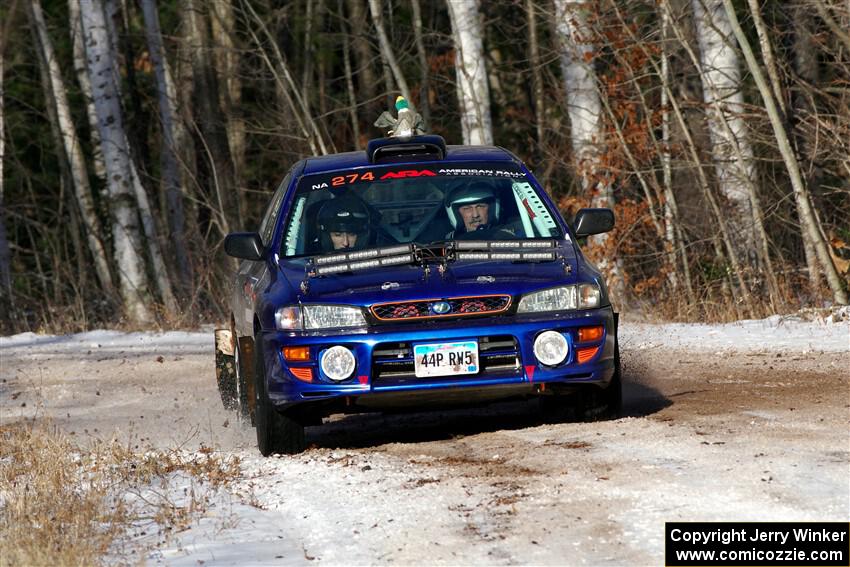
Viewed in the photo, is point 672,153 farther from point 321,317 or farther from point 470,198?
point 321,317

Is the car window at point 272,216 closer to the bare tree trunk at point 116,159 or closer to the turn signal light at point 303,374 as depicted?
the turn signal light at point 303,374

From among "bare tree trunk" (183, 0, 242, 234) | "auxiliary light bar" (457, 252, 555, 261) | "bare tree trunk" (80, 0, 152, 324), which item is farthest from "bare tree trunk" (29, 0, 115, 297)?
"auxiliary light bar" (457, 252, 555, 261)

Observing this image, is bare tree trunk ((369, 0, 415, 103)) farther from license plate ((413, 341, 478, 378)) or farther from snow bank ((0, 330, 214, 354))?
license plate ((413, 341, 478, 378))

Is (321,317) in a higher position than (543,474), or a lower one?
higher

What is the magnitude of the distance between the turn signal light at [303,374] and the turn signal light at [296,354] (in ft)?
0.18

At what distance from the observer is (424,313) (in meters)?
8.08

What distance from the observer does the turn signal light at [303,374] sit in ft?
26.7

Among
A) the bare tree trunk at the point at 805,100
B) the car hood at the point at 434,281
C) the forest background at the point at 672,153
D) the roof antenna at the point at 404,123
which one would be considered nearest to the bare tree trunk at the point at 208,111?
the forest background at the point at 672,153

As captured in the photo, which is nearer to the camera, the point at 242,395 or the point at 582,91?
the point at 242,395

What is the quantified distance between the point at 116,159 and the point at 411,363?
15.1 metres

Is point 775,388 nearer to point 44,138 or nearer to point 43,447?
point 43,447

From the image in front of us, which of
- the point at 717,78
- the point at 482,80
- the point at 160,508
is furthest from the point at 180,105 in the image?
the point at 160,508

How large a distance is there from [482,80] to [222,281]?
5263 mm

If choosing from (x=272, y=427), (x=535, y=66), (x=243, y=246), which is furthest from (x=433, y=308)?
(x=535, y=66)
